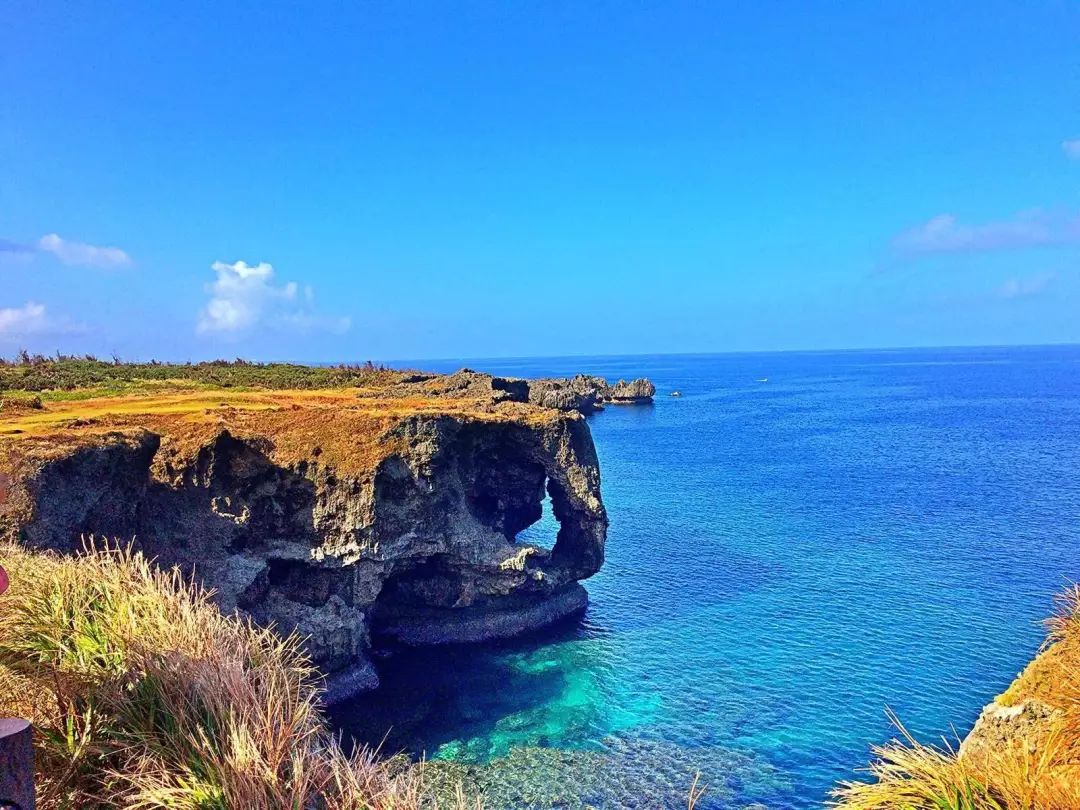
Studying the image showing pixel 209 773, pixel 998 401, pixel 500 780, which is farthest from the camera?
pixel 998 401

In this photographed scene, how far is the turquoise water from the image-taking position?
20.7 m

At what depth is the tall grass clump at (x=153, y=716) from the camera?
17.9ft

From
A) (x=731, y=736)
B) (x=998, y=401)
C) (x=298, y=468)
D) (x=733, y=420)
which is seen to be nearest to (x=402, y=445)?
(x=298, y=468)

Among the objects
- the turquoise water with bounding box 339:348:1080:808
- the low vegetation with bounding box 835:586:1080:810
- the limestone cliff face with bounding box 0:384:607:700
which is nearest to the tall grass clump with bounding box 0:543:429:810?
the low vegetation with bounding box 835:586:1080:810

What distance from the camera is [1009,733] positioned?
1120 cm

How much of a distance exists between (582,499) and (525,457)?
3.58m

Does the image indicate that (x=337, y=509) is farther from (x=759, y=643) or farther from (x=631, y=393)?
(x=631, y=393)

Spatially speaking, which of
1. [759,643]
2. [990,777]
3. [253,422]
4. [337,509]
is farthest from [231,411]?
[990,777]

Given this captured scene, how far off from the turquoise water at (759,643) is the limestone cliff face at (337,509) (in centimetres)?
245

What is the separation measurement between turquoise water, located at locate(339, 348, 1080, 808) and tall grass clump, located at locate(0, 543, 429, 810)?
374 inches

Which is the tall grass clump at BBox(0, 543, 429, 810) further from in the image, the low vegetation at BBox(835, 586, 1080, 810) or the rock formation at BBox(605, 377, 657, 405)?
the rock formation at BBox(605, 377, 657, 405)

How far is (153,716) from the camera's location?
6090 millimetres

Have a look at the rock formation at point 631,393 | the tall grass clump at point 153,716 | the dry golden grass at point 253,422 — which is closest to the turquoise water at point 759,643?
the dry golden grass at point 253,422

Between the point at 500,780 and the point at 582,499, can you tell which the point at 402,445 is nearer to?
the point at 582,499
